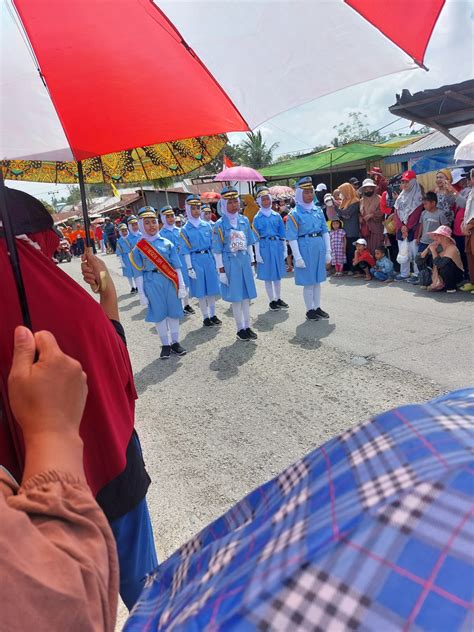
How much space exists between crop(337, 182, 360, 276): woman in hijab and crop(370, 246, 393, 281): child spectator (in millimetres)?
681

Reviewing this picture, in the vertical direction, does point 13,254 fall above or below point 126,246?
above

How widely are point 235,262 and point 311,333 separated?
141 centimetres

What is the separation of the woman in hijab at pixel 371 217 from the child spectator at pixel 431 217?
1.24m

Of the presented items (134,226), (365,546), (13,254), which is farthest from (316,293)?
(365,546)

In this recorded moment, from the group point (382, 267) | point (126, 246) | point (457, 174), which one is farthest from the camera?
point (126, 246)

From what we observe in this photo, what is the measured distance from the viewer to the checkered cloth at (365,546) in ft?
1.65

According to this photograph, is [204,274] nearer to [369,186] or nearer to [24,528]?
[369,186]

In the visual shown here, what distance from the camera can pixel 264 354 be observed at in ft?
17.2

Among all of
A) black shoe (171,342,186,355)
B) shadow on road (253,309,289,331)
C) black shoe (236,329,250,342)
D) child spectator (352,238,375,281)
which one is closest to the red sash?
black shoe (171,342,186,355)

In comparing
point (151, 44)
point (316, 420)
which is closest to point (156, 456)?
point (316, 420)

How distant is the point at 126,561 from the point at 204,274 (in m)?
5.56

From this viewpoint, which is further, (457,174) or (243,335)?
(457,174)

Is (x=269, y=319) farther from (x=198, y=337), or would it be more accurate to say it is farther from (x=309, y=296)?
(x=198, y=337)

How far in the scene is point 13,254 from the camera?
123 centimetres
